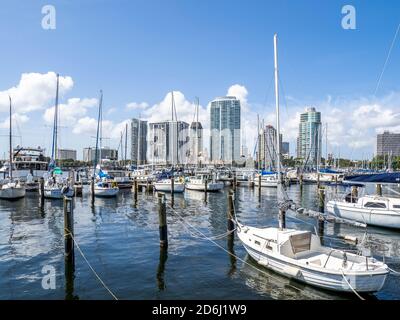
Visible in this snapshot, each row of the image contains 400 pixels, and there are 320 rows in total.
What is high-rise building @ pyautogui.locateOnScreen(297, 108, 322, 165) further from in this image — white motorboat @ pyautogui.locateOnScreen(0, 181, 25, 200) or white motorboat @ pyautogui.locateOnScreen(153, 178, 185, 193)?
white motorboat @ pyautogui.locateOnScreen(0, 181, 25, 200)

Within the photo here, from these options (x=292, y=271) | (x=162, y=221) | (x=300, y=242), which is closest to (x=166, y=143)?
(x=162, y=221)

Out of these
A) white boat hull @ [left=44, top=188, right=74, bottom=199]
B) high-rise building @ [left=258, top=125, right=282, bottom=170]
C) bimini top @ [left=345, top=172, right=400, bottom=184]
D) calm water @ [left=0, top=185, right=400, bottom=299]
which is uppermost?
high-rise building @ [left=258, top=125, right=282, bottom=170]

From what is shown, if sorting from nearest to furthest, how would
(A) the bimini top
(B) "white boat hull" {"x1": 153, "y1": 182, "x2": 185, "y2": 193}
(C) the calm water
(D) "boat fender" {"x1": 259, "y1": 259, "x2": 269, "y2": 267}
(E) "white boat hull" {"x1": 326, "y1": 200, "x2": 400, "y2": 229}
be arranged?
(C) the calm water → (D) "boat fender" {"x1": 259, "y1": 259, "x2": 269, "y2": 267} → (E) "white boat hull" {"x1": 326, "y1": 200, "x2": 400, "y2": 229} → (A) the bimini top → (B) "white boat hull" {"x1": 153, "y1": 182, "x2": 185, "y2": 193}

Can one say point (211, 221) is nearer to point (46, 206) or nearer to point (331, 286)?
point (331, 286)

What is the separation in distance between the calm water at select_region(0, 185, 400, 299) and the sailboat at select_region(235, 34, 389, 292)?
0.62 metres

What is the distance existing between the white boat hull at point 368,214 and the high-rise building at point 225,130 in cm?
8694

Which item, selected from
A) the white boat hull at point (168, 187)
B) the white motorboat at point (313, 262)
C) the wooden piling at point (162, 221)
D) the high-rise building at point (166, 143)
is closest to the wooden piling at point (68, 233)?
the wooden piling at point (162, 221)

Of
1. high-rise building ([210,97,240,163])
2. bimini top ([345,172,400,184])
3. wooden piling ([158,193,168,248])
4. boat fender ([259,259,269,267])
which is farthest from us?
high-rise building ([210,97,240,163])

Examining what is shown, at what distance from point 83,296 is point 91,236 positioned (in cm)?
1180

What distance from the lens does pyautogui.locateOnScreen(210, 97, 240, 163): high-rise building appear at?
5113 inches

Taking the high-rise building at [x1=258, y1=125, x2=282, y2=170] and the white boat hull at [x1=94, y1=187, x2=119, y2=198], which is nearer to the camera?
the white boat hull at [x1=94, y1=187, x2=119, y2=198]

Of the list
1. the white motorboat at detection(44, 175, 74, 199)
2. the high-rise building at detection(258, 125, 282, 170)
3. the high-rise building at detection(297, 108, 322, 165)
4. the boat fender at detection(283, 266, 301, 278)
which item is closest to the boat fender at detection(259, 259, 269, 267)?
the boat fender at detection(283, 266, 301, 278)
